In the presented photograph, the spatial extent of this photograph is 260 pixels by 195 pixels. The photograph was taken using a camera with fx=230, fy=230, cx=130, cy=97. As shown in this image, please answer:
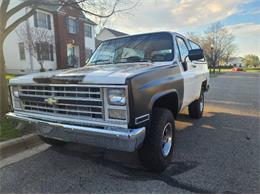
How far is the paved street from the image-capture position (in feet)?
9.18

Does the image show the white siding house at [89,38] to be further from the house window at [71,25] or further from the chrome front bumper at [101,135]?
the chrome front bumper at [101,135]

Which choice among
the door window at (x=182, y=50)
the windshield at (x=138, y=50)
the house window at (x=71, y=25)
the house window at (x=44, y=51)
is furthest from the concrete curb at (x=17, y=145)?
the house window at (x=71, y=25)

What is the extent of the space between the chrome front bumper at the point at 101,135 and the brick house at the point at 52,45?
620 inches

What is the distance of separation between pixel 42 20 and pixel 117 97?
21.7m

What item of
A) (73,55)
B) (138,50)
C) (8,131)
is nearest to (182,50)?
(138,50)

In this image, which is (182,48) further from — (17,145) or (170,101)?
(17,145)

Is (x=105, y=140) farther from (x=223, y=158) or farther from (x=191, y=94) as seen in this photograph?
(x=191, y=94)

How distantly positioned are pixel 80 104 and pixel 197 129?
3327 millimetres

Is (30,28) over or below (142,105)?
over

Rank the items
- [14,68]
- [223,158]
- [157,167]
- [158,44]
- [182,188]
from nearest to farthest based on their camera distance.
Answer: [182,188] < [157,167] < [223,158] < [158,44] < [14,68]

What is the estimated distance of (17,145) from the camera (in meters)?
4.05

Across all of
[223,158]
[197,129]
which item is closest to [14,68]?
[197,129]

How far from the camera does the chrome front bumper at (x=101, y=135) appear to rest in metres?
2.49

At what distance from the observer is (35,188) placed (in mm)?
2809
